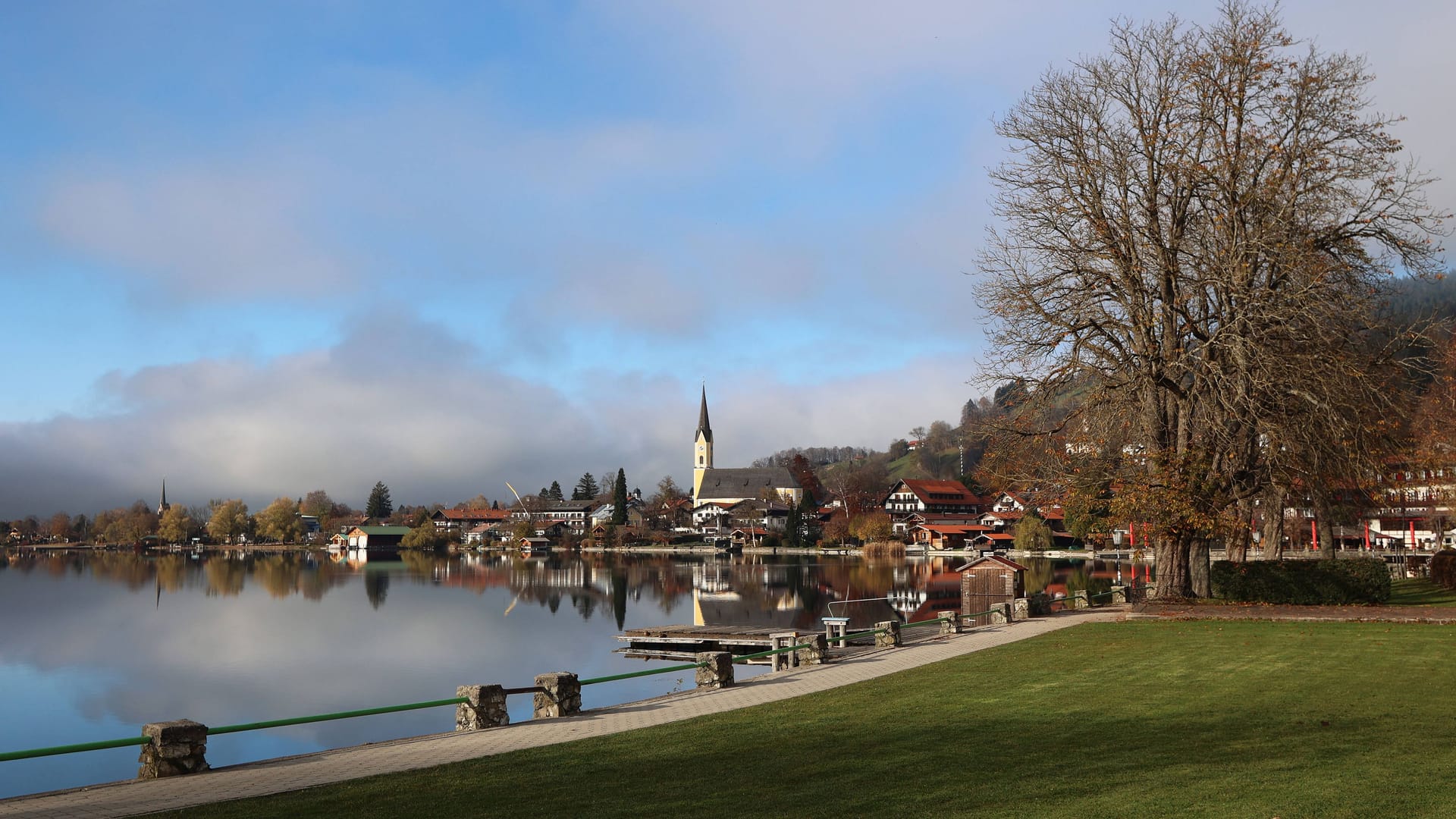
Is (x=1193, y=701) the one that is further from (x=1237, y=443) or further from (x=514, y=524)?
(x=514, y=524)

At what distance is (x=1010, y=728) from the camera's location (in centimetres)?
1191

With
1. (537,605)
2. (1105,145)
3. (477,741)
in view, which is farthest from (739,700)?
(537,605)

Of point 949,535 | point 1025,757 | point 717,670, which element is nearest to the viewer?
point 1025,757

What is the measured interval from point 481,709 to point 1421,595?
96.9 feet

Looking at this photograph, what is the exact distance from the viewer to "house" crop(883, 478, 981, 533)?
128375mm

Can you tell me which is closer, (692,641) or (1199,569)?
(1199,569)

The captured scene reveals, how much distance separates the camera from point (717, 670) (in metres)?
18.0

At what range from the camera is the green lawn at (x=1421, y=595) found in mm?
27237

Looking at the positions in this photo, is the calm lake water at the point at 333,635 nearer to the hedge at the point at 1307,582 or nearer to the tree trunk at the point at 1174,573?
the tree trunk at the point at 1174,573

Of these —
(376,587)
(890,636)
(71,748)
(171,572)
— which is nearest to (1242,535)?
(890,636)

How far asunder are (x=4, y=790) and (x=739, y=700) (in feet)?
41.0

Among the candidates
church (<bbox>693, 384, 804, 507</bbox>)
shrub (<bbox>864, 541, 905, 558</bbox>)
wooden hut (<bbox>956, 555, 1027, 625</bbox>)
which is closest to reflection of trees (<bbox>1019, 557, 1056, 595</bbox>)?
wooden hut (<bbox>956, 555, 1027, 625</bbox>)

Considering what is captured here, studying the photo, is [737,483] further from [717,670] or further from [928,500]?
[717,670]

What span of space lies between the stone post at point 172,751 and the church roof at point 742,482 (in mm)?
156812
